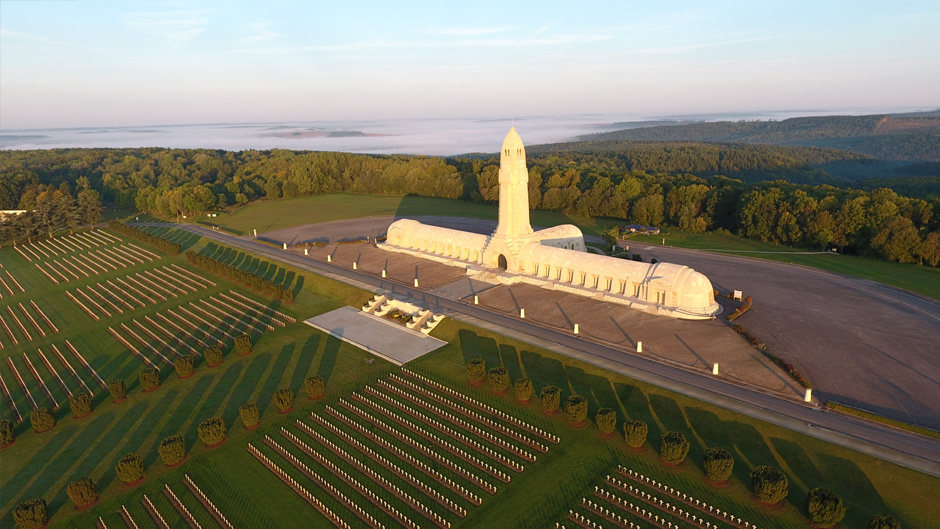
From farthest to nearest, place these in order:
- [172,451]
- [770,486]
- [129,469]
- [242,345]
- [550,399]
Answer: [242,345], [550,399], [172,451], [129,469], [770,486]

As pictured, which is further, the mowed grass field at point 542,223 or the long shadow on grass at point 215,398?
the mowed grass field at point 542,223

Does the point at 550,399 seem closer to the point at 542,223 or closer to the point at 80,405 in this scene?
the point at 80,405

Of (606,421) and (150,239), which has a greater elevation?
(150,239)

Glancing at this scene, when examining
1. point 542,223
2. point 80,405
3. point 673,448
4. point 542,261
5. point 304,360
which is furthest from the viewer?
point 542,223

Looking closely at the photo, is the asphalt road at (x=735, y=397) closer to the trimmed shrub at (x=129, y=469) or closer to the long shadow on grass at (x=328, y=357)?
the long shadow on grass at (x=328, y=357)

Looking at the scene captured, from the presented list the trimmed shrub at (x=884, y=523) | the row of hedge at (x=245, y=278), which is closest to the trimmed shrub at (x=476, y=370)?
the trimmed shrub at (x=884, y=523)

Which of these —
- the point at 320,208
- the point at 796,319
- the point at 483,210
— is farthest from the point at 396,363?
the point at 320,208

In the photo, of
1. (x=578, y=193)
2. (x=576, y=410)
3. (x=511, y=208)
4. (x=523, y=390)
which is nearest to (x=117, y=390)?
(x=523, y=390)

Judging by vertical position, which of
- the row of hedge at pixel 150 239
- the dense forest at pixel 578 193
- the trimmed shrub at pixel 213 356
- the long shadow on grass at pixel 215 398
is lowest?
the long shadow on grass at pixel 215 398
